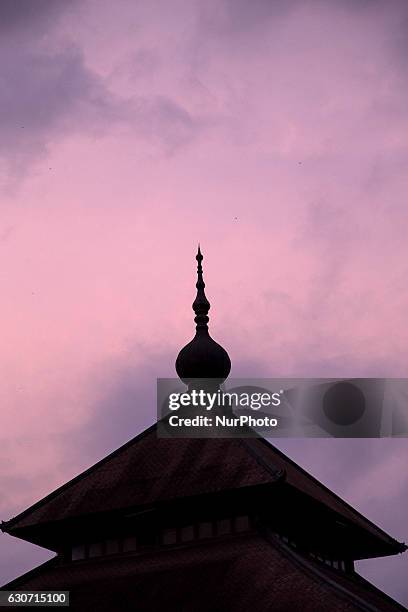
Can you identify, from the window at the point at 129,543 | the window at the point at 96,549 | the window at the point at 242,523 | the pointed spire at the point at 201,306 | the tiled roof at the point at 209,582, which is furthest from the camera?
the pointed spire at the point at 201,306

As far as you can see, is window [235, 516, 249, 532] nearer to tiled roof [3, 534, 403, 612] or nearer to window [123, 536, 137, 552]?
tiled roof [3, 534, 403, 612]

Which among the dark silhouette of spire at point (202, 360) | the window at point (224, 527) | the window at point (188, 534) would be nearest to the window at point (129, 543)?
the window at point (188, 534)

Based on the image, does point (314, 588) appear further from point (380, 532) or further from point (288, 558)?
point (380, 532)

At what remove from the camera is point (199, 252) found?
43625mm

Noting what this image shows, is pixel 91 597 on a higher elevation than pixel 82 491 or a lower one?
lower

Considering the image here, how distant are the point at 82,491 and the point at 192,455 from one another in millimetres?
3525

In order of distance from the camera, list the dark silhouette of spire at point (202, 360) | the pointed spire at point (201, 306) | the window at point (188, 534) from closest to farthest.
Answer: the window at point (188, 534) → the dark silhouette of spire at point (202, 360) → the pointed spire at point (201, 306)

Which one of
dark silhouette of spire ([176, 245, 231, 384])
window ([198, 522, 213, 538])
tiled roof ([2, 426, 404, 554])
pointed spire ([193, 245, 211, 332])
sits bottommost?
window ([198, 522, 213, 538])

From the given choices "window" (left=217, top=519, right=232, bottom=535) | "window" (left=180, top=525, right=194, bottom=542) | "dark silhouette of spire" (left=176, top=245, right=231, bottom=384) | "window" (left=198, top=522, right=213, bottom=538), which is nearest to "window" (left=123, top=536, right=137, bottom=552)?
"window" (left=180, top=525, right=194, bottom=542)

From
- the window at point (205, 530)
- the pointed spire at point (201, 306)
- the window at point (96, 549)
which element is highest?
the pointed spire at point (201, 306)

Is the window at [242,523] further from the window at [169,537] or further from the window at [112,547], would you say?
the window at [112,547]

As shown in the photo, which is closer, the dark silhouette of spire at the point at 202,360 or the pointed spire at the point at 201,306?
the dark silhouette of spire at the point at 202,360

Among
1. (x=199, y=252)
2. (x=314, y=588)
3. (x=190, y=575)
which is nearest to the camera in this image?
(x=314, y=588)

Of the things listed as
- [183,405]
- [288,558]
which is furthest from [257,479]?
[183,405]
